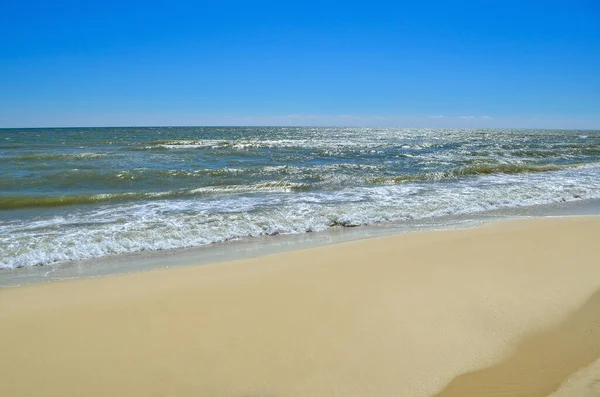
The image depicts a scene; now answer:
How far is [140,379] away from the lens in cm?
312

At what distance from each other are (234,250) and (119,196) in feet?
23.4

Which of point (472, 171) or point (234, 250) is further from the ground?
point (472, 171)

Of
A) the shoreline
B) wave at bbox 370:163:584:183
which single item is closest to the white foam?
the shoreline

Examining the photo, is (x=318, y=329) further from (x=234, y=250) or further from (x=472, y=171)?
(x=472, y=171)

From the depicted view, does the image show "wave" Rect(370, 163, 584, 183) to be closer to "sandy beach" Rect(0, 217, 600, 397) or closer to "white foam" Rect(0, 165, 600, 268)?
"white foam" Rect(0, 165, 600, 268)

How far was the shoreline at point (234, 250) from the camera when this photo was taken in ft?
19.5

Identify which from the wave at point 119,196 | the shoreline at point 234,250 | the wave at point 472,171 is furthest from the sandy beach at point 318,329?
the wave at point 472,171

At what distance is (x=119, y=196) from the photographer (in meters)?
12.5

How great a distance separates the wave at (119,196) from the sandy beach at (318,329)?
24.7ft

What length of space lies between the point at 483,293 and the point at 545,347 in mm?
1101

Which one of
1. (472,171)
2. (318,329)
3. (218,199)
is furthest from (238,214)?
(472,171)

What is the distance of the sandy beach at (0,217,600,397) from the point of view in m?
3.05

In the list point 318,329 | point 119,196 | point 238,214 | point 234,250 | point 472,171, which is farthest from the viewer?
point 472,171

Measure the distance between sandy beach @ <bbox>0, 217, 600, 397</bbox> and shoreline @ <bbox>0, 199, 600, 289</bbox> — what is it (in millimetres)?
625
